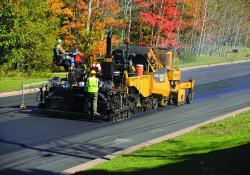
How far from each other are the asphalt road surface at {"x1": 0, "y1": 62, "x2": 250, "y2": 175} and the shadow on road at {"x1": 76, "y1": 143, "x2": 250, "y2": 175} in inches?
92.5

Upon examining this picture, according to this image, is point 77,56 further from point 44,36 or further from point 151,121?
point 44,36

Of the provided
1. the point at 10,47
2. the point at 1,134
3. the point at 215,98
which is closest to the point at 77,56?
the point at 1,134

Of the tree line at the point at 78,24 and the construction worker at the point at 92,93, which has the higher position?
the tree line at the point at 78,24

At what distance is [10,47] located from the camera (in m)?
36.9

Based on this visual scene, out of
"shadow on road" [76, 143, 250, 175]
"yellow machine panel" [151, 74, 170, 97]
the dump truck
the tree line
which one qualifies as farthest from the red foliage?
"shadow on road" [76, 143, 250, 175]

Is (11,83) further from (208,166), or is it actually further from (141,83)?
(208,166)

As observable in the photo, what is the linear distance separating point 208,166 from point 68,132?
752cm

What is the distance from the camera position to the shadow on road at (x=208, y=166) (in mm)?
11039

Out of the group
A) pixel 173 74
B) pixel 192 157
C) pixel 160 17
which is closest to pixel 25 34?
pixel 173 74

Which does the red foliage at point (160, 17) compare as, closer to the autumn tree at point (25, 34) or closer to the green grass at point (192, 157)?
the autumn tree at point (25, 34)

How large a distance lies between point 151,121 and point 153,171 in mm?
9087

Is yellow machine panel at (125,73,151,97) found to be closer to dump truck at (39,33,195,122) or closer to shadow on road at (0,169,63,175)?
dump truck at (39,33,195,122)

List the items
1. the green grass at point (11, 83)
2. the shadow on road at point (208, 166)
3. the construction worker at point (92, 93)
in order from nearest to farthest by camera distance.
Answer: the shadow on road at point (208, 166), the construction worker at point (92, 93), the green grass at point (11, 83)

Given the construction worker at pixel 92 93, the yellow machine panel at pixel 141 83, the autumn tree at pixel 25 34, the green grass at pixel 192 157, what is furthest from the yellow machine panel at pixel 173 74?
the autumn tree at pixel 25 34
